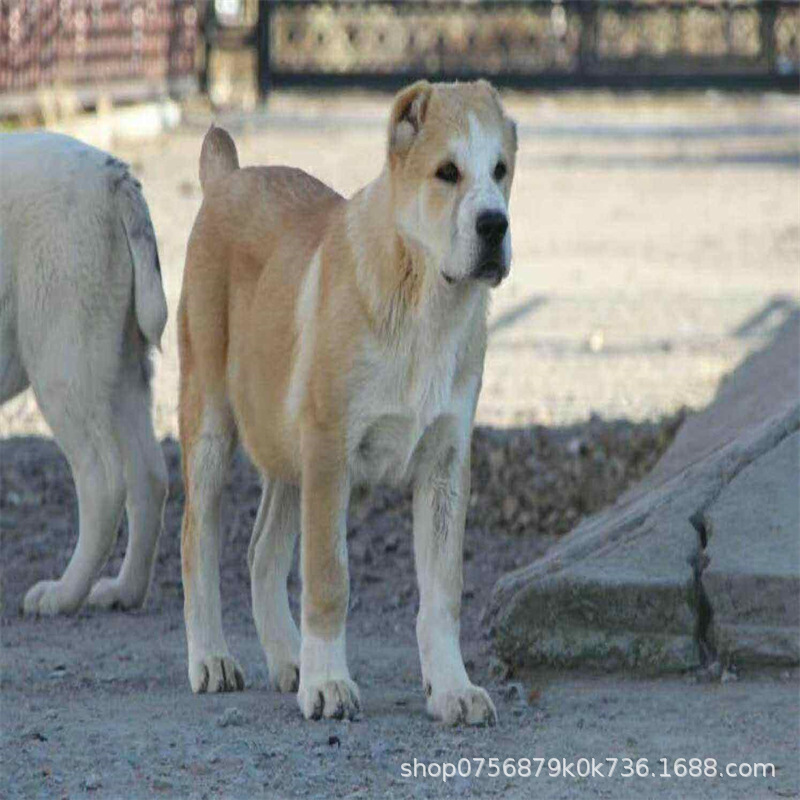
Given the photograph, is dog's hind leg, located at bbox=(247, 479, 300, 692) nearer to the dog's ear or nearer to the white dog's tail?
the white dog's tail

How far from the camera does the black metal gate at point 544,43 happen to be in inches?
1028

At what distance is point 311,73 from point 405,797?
22.5 metres

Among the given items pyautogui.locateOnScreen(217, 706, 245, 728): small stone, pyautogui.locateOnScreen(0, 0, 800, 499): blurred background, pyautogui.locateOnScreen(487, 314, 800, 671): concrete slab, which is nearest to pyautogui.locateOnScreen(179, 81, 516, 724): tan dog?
pyautogui.locateOnScreen(217, 706, 245, 728): small stone

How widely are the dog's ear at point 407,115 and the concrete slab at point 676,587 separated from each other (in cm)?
139

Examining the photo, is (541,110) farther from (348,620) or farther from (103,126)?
(348,620)

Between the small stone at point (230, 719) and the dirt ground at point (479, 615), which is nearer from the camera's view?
the dirt ground at point (479, 615)

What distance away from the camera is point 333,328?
502 cm

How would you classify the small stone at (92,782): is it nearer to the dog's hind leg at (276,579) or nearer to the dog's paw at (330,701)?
the dog's paw at (330,701)

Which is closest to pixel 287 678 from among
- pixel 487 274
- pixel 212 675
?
pixel 212 675

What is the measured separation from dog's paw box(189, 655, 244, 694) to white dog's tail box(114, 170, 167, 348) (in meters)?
1.35

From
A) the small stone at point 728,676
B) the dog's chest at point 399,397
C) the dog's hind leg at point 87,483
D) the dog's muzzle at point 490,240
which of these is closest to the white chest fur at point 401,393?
the dog's chest at point 399,397

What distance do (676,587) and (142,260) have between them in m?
2.02

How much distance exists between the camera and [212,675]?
5.41 meters

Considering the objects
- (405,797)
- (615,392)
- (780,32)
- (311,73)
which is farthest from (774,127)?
(405,797)
